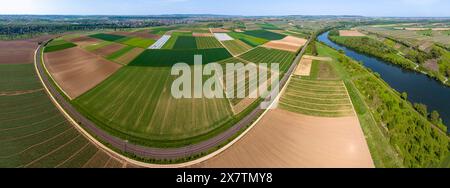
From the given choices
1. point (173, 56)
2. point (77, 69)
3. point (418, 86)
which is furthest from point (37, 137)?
point (418, 86)

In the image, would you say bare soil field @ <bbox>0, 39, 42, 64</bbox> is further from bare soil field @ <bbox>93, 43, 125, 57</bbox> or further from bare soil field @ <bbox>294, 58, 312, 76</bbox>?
bare soil field @ <bbox>294, 58, 312, 76</bbox>

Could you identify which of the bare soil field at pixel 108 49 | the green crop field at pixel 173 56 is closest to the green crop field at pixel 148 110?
the green crop field at pixel 173 56

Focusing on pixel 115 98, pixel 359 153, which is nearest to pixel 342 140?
pixel 359 153

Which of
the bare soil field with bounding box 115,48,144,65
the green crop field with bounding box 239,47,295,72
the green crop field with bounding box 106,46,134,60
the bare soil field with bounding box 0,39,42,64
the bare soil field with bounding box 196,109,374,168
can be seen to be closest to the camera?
the bare soil field with bounding box 196,109,374,168

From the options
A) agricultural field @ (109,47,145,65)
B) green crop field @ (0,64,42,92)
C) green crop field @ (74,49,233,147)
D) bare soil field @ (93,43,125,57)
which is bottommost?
green crop field @ (74,49,233,147)

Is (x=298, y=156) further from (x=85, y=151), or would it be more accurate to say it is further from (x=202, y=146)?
(x=85, y=151)

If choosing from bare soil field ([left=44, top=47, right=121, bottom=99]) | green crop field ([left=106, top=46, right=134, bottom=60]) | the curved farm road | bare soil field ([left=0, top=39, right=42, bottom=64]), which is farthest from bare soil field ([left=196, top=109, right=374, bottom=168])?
bare soil field ([left=0, top=39, right=42, bottom=64])

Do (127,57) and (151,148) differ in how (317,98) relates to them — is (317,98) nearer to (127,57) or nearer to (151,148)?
(151,148)

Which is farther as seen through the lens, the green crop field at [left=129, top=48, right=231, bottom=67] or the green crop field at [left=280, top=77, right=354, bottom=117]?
the green crop field at [left=129, top=48, right=231, bottom=67]
